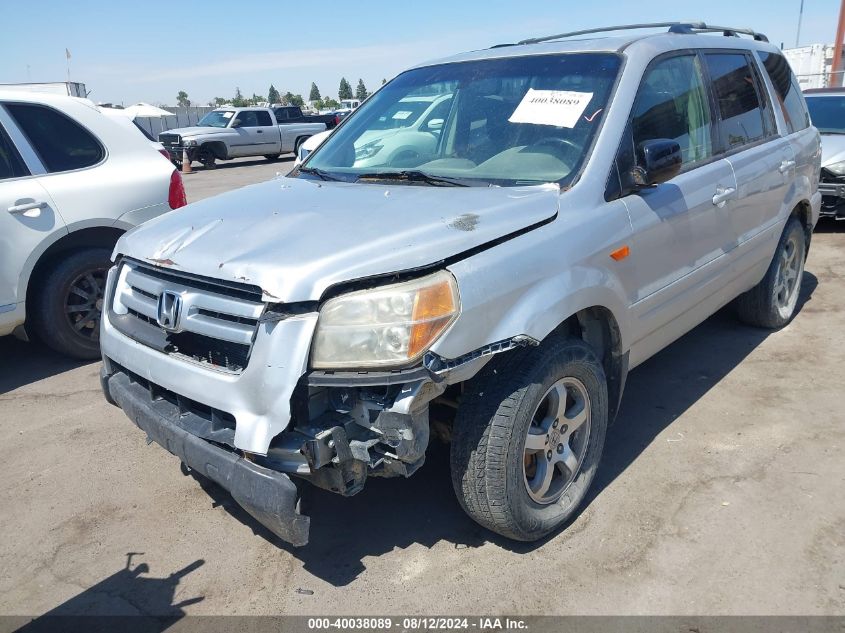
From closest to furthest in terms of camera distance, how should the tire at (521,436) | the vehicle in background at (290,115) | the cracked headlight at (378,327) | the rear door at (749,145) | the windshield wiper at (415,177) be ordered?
the cracked headlight at (378,327), the tire at (521,436), the windshield wiper at (415,177), the rear door at (749,145), the vehicle in background at (290,115)

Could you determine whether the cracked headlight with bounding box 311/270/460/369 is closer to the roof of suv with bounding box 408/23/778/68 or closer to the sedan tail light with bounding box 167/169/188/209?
the roof of suv with bounding box 408/23/778/68

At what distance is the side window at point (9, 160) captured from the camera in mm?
4703

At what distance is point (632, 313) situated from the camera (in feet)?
10.2

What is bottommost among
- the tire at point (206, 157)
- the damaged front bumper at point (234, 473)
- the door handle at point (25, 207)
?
the tire at point (206, 157)

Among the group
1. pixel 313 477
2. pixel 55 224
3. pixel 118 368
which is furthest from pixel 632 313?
pixel 55 224

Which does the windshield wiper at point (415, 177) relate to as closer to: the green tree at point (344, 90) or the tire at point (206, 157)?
the tire at point (206, 157)

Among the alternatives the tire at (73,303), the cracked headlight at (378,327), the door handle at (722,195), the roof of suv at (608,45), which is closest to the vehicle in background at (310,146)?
the roof of suv at (608,45)

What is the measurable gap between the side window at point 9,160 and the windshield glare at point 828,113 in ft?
29.0

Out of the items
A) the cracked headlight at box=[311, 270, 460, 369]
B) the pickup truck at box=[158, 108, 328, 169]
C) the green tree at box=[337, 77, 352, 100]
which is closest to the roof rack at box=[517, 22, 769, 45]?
the cracked headlight at box=[311, 270, 460, 369]

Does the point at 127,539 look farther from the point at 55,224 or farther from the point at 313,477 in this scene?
the point at 55,224

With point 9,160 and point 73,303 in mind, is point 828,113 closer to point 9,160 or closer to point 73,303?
point 73,303

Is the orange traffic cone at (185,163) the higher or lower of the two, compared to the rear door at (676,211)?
lower

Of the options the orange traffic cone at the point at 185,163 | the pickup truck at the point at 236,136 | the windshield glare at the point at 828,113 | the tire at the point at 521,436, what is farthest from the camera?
the pickup truck at the point at 236,136

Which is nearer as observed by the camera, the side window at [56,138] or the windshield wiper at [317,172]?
the windshield wiper at [317,172]
